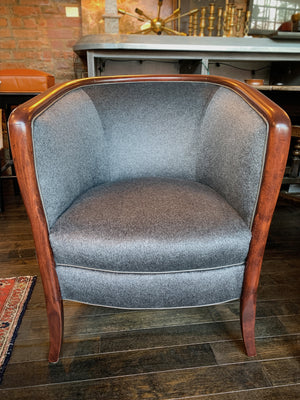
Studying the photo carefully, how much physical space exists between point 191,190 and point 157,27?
2.41 m

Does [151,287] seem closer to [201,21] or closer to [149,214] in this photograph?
[149,214]

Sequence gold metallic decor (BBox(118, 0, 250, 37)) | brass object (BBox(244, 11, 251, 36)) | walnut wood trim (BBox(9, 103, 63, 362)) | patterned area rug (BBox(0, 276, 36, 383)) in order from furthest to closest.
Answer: brass object (BBox(244, 11, 251, 36))
gold metallic decor (BBox(118, 0, 250, 37))
patterned area rug (BBox(0, 276, 36, 383))
walnut wood trim (BBox(9, 103, 63, 362))

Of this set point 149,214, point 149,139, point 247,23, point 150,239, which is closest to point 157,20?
point 247,23

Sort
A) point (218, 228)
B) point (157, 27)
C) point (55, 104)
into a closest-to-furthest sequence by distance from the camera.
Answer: point (218, 228) < point (55, 104) < point (157, 27)

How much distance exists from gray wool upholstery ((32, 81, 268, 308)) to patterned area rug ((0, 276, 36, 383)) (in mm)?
290

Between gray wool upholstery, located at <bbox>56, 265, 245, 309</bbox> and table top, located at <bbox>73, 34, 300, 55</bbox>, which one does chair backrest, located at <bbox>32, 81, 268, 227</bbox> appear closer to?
gray wool upholstery, located at <bbox>56, 265, 245, 309</bbox>

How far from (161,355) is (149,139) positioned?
0.77 metres

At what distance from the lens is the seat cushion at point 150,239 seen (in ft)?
2.55

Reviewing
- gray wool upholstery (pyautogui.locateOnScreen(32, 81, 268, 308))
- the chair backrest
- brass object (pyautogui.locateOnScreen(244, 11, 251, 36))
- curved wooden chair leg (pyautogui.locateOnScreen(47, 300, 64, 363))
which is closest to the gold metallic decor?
brass object (pyautogui.locateOnScreen(244, 11, 251, 36))

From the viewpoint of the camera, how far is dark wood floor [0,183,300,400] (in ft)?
2.73

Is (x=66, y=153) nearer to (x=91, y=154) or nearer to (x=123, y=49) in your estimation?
(x=91, y=154)

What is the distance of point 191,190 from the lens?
1.05 metres

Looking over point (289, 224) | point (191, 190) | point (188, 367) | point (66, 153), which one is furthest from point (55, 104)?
point (289, 224)

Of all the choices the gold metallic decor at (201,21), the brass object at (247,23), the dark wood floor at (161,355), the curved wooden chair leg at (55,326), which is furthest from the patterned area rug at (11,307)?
the brass object at (247,23)
